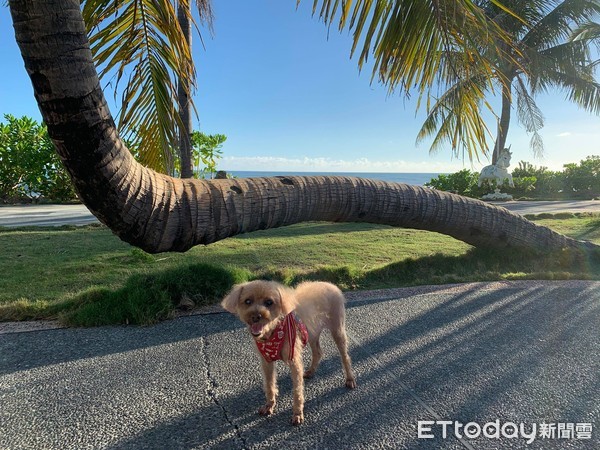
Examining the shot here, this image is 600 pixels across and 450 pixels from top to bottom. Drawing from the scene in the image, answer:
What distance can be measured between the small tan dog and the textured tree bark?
124 cm

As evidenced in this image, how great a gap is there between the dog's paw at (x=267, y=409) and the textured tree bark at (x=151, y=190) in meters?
1.68

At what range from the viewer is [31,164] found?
16.2 metres

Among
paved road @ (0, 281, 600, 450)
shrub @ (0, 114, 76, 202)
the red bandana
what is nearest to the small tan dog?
the red bandana

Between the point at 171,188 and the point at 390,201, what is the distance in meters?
3.15

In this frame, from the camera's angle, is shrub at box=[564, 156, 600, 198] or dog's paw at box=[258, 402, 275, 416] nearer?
dog's paw at box=[258, 402, 275, 416]

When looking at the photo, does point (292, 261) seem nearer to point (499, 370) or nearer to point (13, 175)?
point (499, 370)

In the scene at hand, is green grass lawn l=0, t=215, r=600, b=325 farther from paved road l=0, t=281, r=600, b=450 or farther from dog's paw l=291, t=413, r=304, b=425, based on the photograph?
dog's paw l=291, t=413, r=304, b=425

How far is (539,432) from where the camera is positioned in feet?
7.88

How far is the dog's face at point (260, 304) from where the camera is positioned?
2.37m

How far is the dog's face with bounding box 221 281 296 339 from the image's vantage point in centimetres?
237

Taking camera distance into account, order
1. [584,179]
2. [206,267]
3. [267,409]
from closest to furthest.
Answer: [267,409] → [206,267] → [584,179]

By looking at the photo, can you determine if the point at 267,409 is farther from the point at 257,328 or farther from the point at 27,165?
the point at 27,165

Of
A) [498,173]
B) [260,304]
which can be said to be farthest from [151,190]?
[498,173]

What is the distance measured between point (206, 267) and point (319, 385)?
2553 millimetres
